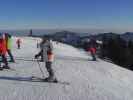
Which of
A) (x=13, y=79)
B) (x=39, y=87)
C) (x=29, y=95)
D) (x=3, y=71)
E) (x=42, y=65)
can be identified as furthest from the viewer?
(x=42, y=65)

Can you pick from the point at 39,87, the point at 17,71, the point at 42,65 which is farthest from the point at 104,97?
the point at 42,65

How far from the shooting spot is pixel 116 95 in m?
12.2

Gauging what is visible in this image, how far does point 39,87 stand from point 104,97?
96.3 inches

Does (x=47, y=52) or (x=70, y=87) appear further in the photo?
(x=70, y=87)

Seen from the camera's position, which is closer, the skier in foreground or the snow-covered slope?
the snow-covered slope

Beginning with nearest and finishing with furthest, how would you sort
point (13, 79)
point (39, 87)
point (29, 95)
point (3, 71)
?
point (29, 95)
point (39, 87)
point (13, 79)
point (3, 71)

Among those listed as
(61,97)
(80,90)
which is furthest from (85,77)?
(61,97)

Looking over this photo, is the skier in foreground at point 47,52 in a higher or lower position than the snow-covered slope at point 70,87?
higher

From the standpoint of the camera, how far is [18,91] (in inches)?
444

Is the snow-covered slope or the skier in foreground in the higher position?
the skier in foreground

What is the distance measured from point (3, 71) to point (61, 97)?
5034 millimetres

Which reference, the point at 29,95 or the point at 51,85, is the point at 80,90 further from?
the point at 29,95

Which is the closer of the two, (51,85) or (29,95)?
(29,95)

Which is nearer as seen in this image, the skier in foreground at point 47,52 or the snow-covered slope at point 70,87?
the snow-covered slope at point 70,87
